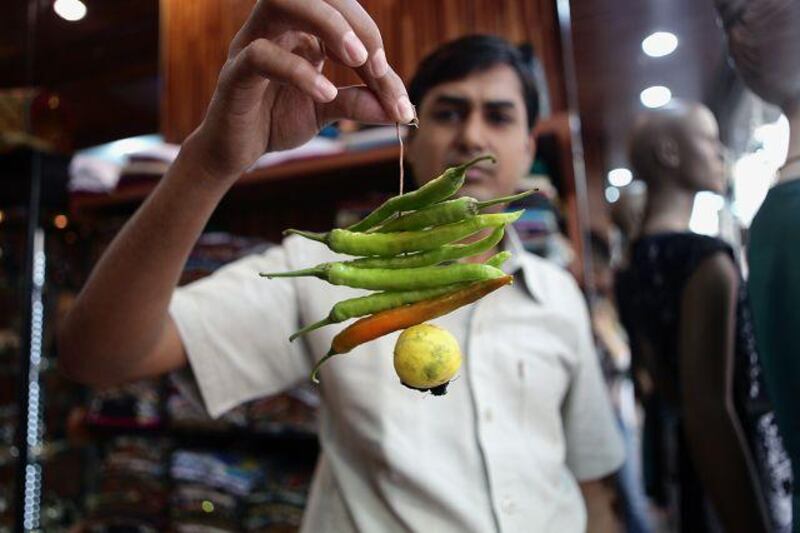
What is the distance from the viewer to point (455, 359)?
1.37ft

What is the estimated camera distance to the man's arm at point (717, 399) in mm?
764

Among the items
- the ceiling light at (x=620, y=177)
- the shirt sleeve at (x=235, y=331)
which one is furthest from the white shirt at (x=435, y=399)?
the ceiling light at (x=620, y=177)

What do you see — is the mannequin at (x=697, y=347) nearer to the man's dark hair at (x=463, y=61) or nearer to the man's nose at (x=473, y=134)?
the man's dark hair at (x=463, y=61)

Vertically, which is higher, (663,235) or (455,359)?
(663,235)

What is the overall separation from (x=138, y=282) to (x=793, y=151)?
836 mm

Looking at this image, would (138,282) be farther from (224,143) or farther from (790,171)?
(790,171)

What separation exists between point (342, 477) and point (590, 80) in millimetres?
741

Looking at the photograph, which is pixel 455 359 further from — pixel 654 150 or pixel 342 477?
pixel 654 150

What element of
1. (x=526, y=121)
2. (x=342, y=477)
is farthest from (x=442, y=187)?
(x=342, y=477)

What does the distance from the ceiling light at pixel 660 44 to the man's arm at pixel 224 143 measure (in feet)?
1.49

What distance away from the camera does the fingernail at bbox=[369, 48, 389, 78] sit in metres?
0.48

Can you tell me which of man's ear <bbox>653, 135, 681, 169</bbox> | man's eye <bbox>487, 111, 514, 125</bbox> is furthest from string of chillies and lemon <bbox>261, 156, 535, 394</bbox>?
man's ear <bbox>653, 135, 681, 169</bbox>

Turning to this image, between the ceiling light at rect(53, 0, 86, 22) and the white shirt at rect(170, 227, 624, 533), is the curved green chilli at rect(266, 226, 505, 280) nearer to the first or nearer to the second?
the white shirt at rect(170, 227, 624, 533)

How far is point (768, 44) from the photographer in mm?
672
